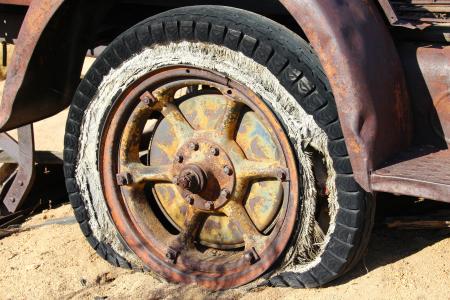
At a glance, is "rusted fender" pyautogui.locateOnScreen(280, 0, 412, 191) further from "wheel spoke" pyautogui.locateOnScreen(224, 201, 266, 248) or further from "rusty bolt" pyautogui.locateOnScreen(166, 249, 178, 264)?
"rusty bolt" pyautogui.locateOnScreen(166, 249, 178, 264)

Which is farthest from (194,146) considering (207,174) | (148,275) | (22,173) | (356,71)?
(22,173)

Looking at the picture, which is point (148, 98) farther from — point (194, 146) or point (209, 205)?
point (209, 205)

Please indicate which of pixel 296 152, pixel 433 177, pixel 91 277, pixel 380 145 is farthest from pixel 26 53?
pixel 433 177

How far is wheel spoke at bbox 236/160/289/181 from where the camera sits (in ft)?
9.02

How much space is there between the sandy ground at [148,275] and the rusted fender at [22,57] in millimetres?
693

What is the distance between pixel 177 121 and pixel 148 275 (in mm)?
699

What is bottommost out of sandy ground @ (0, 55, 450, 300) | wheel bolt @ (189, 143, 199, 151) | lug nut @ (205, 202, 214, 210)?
sandy ground @ (0, 55, 450, 300)

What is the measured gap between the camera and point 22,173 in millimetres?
4199

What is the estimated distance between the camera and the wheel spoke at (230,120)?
290 centimetres

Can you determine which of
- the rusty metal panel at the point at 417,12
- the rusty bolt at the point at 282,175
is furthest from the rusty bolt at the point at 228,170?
the rusty metal panel at the point at 417,12

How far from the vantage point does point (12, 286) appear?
3.32 m

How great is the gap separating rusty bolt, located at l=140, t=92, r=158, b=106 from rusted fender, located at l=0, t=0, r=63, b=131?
1.66ft

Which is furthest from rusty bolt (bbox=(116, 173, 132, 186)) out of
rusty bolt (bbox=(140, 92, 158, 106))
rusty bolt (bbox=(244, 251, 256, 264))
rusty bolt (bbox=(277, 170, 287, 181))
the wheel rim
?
rusty bolt (bbox=(277, 170, 287, 181))

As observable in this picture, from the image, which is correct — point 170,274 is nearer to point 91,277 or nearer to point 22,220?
point 91,277
